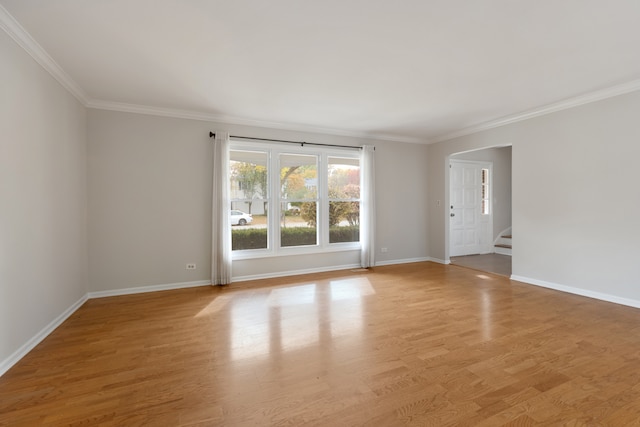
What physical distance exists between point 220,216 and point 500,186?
698 cm

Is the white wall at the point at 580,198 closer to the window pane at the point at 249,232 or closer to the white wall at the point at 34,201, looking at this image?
the window pane at the point at 249,232

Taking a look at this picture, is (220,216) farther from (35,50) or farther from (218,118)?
(35,50)

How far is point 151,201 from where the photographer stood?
4195mm

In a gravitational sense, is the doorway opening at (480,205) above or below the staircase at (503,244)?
above

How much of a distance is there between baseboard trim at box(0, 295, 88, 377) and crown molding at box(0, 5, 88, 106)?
2.58 metres

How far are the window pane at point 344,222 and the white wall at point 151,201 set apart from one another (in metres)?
1.21

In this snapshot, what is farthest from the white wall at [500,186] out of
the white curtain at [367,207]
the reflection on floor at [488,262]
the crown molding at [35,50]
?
the crown molding at [35,50]

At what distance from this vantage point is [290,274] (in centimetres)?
510

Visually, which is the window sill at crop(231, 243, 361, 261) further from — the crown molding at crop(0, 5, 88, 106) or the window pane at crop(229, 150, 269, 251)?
the crown molding at crop(0, 5, 88, 106)

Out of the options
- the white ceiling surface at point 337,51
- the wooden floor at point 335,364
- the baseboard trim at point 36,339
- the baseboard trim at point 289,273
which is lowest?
the wooden floor at point 335,364

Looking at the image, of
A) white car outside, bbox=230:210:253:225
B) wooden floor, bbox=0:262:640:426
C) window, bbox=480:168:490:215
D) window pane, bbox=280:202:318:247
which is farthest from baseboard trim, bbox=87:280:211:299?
window, bbox=480:168:490:215

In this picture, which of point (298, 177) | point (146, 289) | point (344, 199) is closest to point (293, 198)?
point (298, 177)

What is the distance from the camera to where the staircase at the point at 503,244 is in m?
7.07

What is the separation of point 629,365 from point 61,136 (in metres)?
5.80
